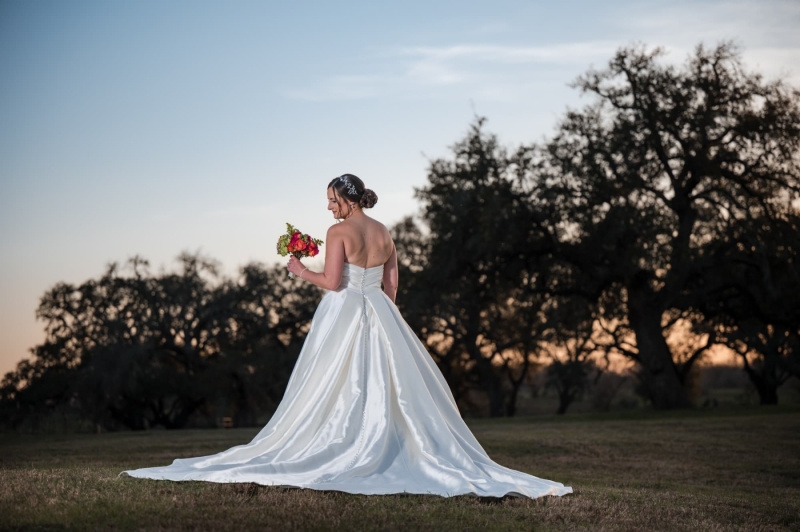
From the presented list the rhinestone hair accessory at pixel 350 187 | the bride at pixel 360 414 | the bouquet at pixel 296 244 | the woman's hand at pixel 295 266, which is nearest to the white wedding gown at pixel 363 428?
the bride at pixel 360 414

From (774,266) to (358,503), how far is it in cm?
2218

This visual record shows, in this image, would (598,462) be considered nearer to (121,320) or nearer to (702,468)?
(702,468)

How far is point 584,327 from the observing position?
34375mm

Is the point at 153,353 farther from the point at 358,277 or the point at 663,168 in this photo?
the point at 358,277

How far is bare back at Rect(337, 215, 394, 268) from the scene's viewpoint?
7.47 m

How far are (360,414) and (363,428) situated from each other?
125 mm

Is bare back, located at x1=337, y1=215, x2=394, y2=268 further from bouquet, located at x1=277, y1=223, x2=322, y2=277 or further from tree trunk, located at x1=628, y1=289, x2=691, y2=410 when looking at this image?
tree trunk, located at x1=628, y1=289, x2=691, y2=410

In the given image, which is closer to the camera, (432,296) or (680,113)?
(680,113)

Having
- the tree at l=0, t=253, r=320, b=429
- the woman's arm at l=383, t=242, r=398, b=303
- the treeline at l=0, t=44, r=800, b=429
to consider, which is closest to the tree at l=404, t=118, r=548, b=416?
the treeline at l=0, t=44, r=800, b=429

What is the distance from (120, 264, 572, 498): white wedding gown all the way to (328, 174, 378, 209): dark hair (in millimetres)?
573

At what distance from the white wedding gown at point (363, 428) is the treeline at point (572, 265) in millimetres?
17423

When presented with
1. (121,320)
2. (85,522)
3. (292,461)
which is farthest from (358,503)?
(121,320)

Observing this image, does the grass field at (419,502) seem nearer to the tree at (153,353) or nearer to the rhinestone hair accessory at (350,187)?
the rhinestone hair accessory at (350,187)

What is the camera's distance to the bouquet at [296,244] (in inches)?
310
